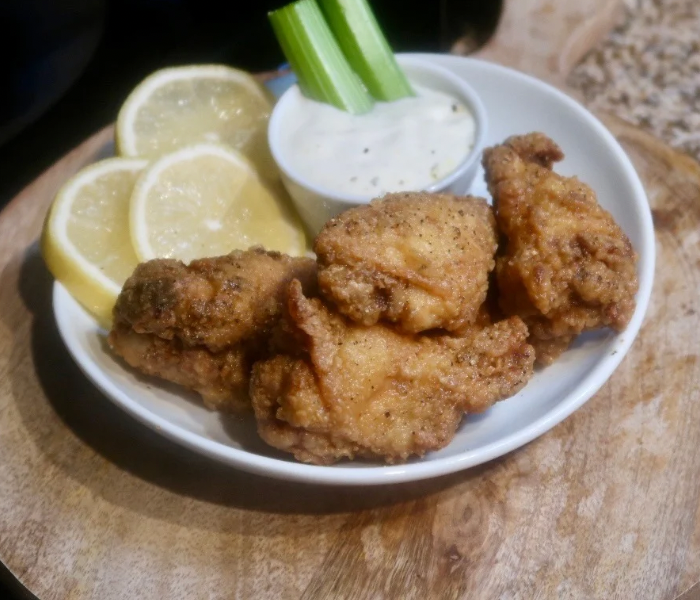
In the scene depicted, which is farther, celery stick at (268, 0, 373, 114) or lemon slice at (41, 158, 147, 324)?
celery stick at (268, 0, 373, 114)

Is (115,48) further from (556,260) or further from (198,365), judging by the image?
(556,260)

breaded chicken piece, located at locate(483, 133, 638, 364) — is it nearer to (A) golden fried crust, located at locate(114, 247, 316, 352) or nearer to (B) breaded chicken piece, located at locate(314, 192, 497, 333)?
(B) breaded chicken piece, located at locate(314, 192, 497, 333)

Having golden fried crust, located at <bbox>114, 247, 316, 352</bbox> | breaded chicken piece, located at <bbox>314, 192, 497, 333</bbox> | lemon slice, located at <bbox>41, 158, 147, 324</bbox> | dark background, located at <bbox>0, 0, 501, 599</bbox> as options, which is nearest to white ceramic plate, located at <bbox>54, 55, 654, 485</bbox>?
lemon slice, located at <bbox>41, 158, 147, 324</bbox>

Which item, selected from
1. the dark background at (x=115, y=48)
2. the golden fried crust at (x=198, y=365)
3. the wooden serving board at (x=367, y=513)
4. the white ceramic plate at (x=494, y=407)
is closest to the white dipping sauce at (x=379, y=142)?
the white ceramic plate at (x=494, y=407)

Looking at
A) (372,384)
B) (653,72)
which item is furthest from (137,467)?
(653,72)

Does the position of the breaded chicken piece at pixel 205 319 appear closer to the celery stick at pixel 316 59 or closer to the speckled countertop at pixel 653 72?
the celery stick at pixel 316 59
